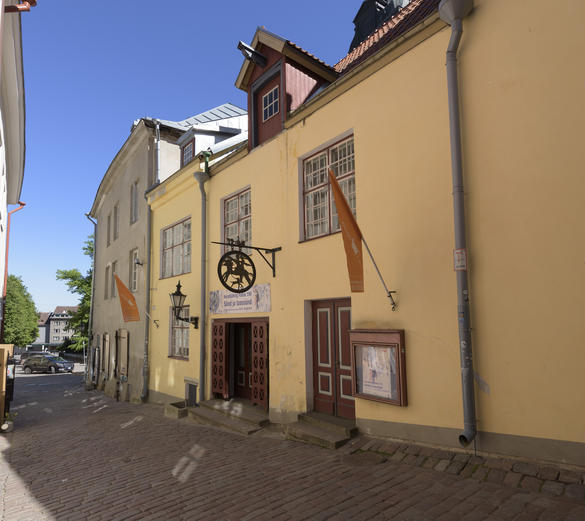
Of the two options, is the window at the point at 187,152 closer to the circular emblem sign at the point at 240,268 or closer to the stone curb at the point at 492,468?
the circular emblem sign at the point at 240,268

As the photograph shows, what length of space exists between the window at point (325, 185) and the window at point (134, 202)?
10884 mm

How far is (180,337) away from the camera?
42.1 ft

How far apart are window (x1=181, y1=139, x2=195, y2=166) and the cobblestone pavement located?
30.9 feet

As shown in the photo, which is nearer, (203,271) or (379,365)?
(379,365)

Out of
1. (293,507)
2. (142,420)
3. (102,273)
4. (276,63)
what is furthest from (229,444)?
(102,273)

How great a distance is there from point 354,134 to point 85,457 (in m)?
7.17

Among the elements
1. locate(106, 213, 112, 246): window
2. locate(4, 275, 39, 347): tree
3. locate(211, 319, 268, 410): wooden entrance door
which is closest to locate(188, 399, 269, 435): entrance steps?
locate(211, 319, 268, 410): wooden entrance door

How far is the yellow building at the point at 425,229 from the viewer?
4617mm

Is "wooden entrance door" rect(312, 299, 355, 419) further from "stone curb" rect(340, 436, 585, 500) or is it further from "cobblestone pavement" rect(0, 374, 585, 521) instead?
"stone curb" rect(340, 436, 585, 500)

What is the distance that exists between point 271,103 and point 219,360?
20.6ft

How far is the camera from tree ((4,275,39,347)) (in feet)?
157

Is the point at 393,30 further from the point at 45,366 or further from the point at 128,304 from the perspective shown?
the point at 45,366

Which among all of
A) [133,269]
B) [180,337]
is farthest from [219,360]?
[133,269]

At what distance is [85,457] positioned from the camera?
7281 millimetres
